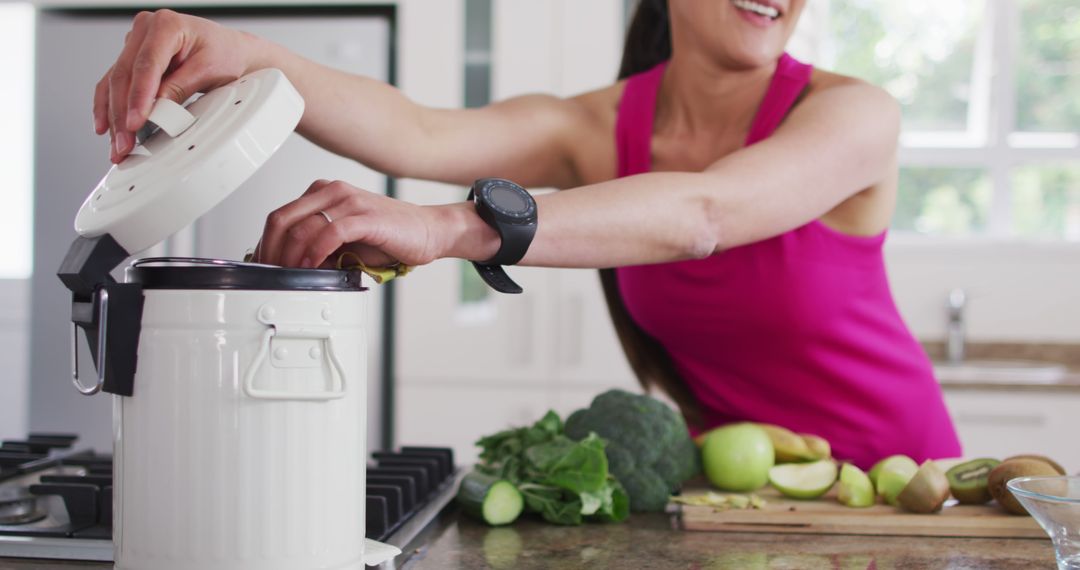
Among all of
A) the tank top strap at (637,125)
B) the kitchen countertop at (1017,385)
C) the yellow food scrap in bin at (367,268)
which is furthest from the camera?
the kitchen countertop at (1017,385)

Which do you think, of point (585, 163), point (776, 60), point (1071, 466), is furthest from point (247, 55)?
point (1071, 466)

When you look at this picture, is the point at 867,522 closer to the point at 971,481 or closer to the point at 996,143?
the point at 971,481

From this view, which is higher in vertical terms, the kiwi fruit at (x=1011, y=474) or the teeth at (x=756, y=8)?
the teeth at (x=756, y=8)

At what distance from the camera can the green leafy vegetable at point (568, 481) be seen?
3.27ft

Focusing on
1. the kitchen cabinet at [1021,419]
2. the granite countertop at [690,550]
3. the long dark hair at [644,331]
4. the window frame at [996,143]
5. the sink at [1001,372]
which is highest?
the window frame at [996,143]

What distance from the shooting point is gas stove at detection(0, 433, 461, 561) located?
2.82 feet

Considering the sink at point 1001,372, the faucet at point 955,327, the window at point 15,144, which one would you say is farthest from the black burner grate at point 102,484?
the window at point 15,144

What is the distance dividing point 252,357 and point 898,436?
3.45 ft

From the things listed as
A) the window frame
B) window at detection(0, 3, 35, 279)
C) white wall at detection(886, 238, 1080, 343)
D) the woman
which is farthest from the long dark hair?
window at detection(0, 3, 35, 279)

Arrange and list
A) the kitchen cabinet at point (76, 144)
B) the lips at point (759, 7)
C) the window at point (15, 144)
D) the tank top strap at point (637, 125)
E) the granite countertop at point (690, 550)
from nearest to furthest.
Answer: the granite countertop at point (690, 550) → the lips at point (759, 7) → the tank top strap at point (637, 125) → the kitchen cabinet at point (76, 144) → the window at point (15, 144)

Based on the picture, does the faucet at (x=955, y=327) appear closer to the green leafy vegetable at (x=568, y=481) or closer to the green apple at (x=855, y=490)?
the green apple at (x=855, y=490)

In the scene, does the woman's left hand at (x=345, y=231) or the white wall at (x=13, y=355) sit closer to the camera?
the woman's left hand at (x=345, y=231)

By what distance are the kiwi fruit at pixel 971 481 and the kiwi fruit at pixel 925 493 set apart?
4 cm

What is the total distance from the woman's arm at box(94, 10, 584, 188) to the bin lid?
8 cm
